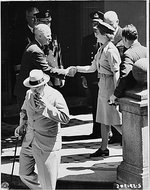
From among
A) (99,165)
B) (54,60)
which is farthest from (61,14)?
(99,165)

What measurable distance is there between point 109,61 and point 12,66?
191cm

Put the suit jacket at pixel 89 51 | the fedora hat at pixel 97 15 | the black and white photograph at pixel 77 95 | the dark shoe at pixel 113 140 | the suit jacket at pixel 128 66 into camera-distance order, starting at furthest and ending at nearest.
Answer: the dark shoe at pixel 113 140
the suit jacket at pixel 89 51
the fedora hat at pixel 97 15
the suit jacket at pixel 128 66
the black and white photograph at pixel 77 95

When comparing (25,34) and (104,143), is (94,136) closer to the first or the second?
(104,143)

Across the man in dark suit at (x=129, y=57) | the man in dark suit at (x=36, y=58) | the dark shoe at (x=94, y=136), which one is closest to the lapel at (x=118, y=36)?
the man in dark suit at (x=129, y=57)

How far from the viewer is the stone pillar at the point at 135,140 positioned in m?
6.16

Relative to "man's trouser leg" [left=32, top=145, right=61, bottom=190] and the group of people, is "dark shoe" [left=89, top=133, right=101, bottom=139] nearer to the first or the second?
the group of people

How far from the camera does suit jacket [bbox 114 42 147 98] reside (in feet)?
20.8

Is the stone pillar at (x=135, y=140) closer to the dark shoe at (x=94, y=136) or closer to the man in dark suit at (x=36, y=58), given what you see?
the man in dark suit at (x=36, y=58)

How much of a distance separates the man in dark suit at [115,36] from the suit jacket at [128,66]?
1.39 feet

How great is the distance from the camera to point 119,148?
24.3 ft

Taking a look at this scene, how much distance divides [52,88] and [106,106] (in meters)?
0.97

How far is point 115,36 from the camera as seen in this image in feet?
23.6

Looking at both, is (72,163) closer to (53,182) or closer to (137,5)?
(53,182)

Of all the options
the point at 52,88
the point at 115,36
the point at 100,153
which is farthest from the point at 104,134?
the point at 52,88
